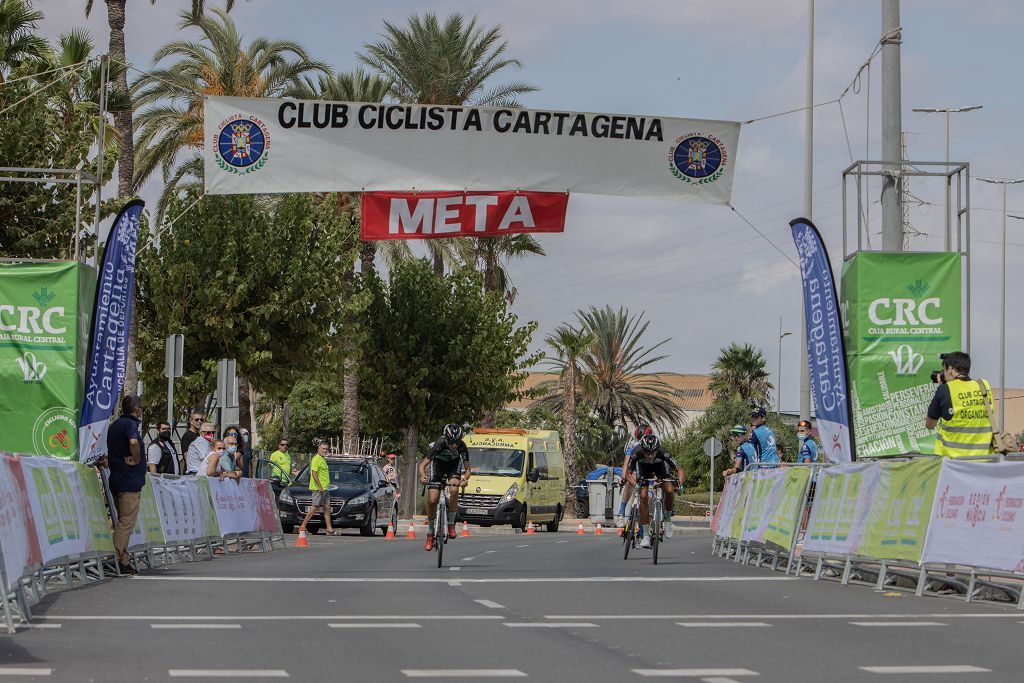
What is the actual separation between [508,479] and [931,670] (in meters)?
27.5

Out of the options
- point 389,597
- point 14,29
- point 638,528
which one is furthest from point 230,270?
point 389,597

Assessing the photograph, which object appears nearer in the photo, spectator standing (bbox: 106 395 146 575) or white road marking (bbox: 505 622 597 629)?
white road marking (bbox: 505 622 597 629)

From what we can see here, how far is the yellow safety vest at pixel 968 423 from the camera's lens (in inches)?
578

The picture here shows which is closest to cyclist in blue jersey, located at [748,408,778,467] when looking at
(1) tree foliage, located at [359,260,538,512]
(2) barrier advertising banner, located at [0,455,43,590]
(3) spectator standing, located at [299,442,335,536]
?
(3) spectator standing, located at [299,442,335,536]

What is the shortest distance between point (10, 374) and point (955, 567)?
407 inches

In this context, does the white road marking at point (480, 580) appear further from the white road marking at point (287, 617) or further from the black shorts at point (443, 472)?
the white road marking at point (287, 617)

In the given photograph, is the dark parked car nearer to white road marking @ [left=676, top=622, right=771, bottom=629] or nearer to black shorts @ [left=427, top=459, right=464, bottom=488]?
black shorts @ [left=427, top=459, right=464, bottom=488]

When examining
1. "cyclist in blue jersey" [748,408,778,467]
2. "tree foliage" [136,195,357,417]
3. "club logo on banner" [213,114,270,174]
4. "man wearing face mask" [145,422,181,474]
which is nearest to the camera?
"club logo on banner" [213,114,270,174]

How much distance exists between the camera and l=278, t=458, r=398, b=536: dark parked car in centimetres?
3044

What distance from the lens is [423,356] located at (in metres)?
46.4

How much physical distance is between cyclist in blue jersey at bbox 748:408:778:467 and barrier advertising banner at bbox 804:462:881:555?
11.1ft

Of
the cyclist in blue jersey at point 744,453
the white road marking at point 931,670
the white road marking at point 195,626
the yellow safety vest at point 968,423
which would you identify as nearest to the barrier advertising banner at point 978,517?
the yellow safety vest at point 968,423

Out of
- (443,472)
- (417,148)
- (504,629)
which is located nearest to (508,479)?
(443,472)

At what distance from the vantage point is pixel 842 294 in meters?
18.0
